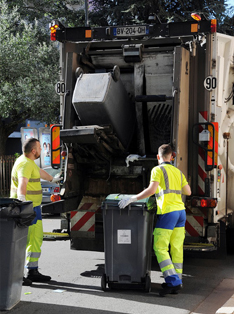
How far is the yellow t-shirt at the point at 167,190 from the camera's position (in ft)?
18.5

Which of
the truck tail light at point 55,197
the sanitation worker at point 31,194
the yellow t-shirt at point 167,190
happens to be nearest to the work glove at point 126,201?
the yellow t-shirt at point 167,190

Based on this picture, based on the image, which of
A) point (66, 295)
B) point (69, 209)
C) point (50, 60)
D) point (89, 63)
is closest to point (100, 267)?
point (69, 209)

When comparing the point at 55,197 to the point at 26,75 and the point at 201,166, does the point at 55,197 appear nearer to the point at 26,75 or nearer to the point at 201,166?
the point at 201,166

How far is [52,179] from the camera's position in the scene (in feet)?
21.7

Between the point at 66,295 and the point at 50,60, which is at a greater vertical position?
the point at 50,60

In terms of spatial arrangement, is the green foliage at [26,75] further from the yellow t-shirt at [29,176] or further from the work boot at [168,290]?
the work boot at [168,290]

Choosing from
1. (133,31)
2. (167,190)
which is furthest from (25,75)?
(167,190)

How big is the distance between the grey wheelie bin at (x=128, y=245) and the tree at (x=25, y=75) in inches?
477

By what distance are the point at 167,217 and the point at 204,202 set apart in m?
1.13

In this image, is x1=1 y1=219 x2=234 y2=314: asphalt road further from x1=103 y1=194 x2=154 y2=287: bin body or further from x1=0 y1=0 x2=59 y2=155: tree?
x1=0 y1=0 x2=59 y2=155: tree

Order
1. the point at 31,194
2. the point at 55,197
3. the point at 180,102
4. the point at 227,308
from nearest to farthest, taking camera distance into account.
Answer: the point at 227,308 → the point at 31,194 → the point at 180,102 → the point at 55,197

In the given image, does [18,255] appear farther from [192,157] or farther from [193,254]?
[193,254]

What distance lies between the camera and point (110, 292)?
567cm

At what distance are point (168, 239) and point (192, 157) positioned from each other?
1543mm
